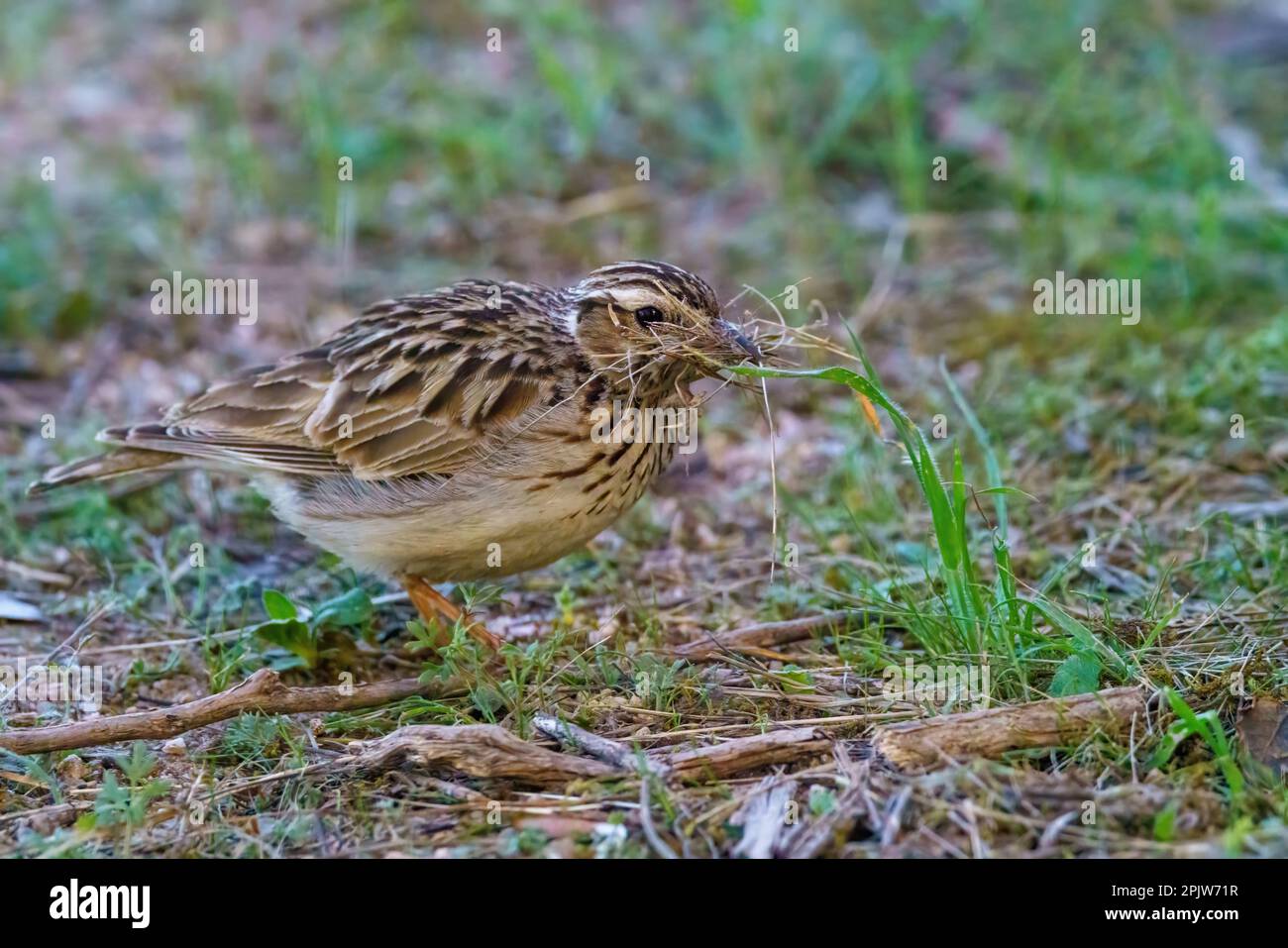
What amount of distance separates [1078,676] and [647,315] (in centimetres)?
212

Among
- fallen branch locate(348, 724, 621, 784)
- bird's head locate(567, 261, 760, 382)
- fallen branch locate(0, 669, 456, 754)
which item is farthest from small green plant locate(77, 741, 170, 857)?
bird's head locate(567, 261, 760, 382)

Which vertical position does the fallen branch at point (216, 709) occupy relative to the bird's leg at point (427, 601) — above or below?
below

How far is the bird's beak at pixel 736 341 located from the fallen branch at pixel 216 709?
1657 millimetres

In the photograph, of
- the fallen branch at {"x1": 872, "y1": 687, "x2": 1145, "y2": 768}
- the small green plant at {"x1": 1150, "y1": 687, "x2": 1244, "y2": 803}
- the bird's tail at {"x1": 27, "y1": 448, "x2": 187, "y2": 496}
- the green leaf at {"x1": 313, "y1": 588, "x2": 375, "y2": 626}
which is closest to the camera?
the small green plant at {"x1": 1150, "y1": 687, "x2": 1244, "y2": 803}

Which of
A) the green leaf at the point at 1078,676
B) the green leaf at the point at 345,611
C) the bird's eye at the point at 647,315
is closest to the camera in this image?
the green leaf at the point at 1078,676

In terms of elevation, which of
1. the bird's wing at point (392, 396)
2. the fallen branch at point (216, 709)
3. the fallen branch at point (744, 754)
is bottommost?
the fallen branch at point (744, 754)

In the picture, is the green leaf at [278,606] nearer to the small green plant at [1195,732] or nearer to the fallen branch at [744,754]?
the fallen branch at [744,754]

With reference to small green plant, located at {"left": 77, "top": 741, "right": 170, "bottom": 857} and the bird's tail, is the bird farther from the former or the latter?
small green plant, located at {"left": 77, "top": 741, "right": 170, "bottom": 857}

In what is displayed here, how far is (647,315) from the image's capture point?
20.4 feet

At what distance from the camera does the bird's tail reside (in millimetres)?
7031

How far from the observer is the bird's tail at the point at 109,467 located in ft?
23.1

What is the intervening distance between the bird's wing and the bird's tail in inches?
5.1

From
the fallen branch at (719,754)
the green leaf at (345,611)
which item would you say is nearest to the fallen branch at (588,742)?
the fallen branch at (719,754)

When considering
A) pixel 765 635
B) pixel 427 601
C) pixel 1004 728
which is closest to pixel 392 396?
pixel 427 601
